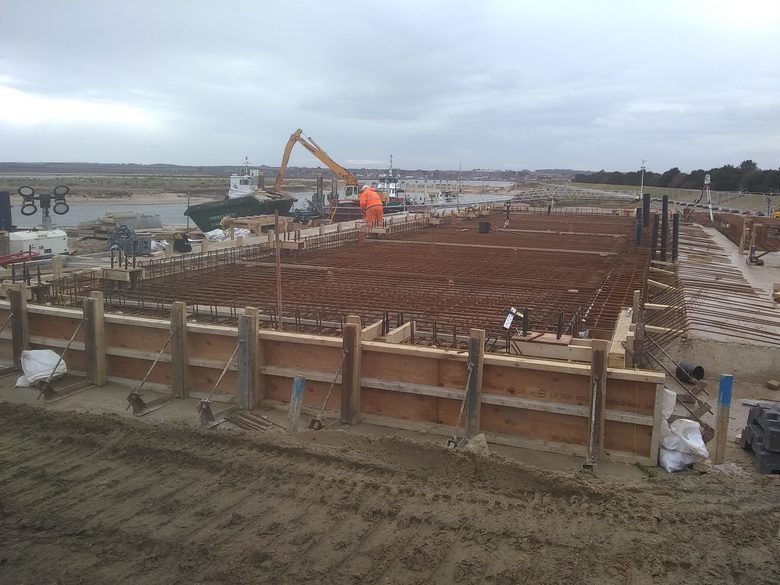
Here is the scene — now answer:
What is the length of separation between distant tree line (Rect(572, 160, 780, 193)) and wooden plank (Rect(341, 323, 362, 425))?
2176 inches

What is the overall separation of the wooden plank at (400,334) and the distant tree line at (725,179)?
53.8m

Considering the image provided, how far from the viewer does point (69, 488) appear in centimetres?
527

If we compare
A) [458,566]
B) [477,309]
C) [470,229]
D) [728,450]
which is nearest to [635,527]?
[458,566]

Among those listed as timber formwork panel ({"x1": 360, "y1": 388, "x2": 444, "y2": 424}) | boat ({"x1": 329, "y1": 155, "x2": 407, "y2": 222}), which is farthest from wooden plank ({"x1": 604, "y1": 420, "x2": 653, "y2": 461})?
boat ({"x1": 329, "y1": 155, "x2": 407, "y2": 222})

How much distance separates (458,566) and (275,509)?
1.52 metres

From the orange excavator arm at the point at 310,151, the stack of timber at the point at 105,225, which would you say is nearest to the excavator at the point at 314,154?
the orange excavator arm at the point at 310,151

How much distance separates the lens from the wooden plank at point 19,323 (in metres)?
8.22

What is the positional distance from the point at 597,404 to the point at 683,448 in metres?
0.82

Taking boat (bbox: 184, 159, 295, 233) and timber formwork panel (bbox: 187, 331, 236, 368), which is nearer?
timber formwork panel (bbox: 187, 331, 236, 368)

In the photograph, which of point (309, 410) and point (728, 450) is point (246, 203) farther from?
point (728, 450)

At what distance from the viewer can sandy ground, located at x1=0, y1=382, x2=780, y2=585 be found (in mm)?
4176

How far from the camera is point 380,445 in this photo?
5914mm

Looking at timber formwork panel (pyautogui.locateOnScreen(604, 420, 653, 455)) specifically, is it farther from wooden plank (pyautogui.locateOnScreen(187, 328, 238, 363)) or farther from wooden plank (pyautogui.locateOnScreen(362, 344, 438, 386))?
wooden plank (pyautogui.locateOnScreen(187, 328, 238, 363))

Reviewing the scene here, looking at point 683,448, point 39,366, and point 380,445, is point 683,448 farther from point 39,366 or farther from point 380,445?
point 39,366
